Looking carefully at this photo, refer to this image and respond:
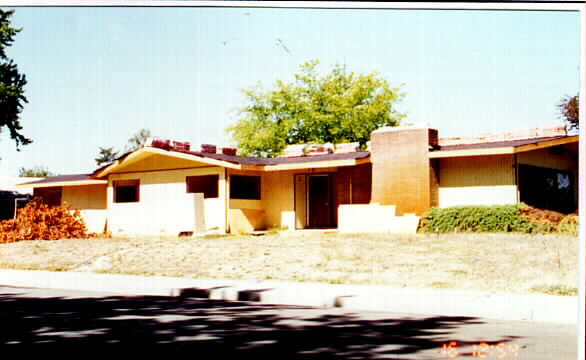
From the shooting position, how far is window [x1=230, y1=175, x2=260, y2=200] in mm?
26719

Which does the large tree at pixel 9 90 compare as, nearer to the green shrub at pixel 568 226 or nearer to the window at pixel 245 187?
the window at pixel 245 187

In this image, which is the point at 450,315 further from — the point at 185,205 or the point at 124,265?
the point at 185,205

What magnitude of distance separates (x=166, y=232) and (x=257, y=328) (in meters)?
19.4

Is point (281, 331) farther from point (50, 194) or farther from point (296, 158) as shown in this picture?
point (50, 194)

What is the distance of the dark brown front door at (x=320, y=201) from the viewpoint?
2669 cm

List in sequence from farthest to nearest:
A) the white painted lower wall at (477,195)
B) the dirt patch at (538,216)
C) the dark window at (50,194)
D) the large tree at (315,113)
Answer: the large tree at (315,113) → the dark window at (50,194) → the white painted lower wall at (477,195) → the dirt patch at (538,216)

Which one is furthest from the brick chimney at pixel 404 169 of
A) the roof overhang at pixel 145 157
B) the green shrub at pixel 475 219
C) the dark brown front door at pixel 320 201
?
the roof overhang at pixel 145 157

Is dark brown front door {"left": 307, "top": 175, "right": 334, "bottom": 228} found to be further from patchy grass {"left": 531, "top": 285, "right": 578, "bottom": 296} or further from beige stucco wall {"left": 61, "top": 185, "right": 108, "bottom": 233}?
patchy grass {"left": 531, "top": 285, "right": 578, "bottom": 296}

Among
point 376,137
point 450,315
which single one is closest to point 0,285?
point 450,315

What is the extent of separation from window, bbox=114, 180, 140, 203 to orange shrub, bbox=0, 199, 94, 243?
4.81 meters

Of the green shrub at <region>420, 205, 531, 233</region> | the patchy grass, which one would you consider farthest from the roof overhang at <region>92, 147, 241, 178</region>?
the patchy grass

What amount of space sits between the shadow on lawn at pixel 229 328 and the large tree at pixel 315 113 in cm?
4079

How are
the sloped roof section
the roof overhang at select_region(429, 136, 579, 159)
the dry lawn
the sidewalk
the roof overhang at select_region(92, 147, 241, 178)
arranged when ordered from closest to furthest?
the sidewalk < the dry lawn < the roof overhang at select_region(429, 136, 579, 159) < the sloped roof section < the roof overhang at select_region(92, 147, 241, 178)

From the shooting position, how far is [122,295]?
11.6 metres
